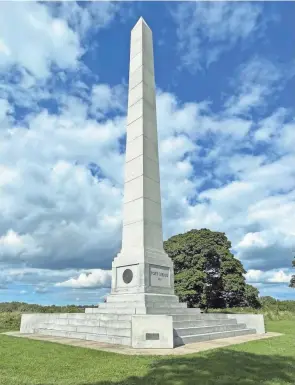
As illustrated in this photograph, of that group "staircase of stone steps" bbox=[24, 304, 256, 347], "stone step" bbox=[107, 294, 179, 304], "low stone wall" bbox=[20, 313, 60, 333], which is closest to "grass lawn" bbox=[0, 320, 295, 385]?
"staircase of stone steps" bbox=[24, 304, 256, 347]

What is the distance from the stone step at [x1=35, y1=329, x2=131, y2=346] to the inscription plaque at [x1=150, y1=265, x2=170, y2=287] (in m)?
3.72

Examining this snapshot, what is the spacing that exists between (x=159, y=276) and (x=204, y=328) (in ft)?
10.2

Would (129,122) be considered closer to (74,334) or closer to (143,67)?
(143,67)

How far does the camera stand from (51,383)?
568 cm

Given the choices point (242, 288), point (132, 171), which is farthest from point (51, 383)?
point (242, 288)

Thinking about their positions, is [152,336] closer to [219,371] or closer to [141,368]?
[141,368]

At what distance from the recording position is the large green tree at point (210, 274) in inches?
1200

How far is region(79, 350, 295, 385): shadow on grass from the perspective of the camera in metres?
5.79

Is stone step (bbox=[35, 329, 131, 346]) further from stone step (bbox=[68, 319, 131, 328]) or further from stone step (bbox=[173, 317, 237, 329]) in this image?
stone step (bbox=[173, 317, 237, 329])

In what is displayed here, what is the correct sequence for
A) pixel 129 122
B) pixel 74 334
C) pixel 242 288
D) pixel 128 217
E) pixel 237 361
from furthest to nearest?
pixel 242 288 < pixel 129 122 < pixel 128 217 < pixel 74 334 < pixel 237 361

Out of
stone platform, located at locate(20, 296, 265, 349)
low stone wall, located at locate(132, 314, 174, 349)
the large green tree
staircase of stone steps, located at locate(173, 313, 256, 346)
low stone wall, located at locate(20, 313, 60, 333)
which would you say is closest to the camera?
low stone wall, located at locate(132, 314, 174, 349)

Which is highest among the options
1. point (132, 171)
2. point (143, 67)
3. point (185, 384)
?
point (143, 67)

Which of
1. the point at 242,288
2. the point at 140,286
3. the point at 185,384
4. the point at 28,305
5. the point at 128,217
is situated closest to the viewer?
the point at 185,384

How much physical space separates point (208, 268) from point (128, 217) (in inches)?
778
